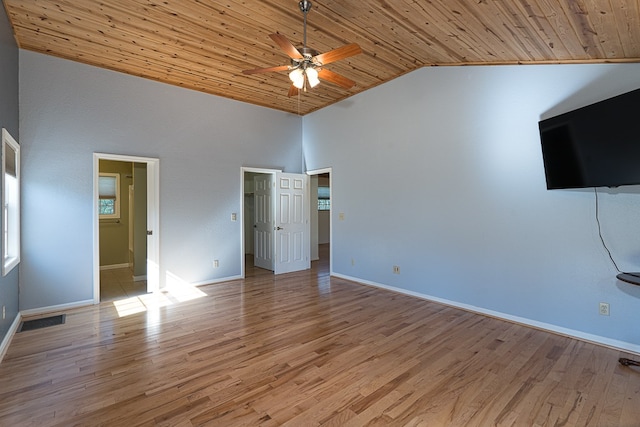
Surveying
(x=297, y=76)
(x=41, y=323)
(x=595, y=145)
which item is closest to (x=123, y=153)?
(x=41, y=323)

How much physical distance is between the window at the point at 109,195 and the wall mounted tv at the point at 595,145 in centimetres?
790

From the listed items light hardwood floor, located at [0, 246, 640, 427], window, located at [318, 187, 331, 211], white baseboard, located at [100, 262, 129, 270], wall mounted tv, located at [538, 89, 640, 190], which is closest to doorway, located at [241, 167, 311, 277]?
light hardwood floor, located at [0, 246, 640, 427]

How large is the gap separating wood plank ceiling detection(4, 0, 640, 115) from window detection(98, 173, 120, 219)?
10.6 feet

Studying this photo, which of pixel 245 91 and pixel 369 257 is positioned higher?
pixel 245 91

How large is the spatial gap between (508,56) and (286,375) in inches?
163

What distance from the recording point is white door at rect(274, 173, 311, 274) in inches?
242

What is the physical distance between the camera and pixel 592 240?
3109mm

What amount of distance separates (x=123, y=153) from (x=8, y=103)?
4.56ft

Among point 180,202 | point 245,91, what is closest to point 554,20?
point 245,91

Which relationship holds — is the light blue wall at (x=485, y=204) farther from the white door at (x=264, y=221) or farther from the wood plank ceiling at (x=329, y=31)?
the white door at (x=264, y=221)

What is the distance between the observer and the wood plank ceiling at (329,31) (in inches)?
101

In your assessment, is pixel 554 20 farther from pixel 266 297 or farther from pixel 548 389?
pixel 266 297

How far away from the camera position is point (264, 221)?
6453 mm

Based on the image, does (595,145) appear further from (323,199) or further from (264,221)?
(323,199)
